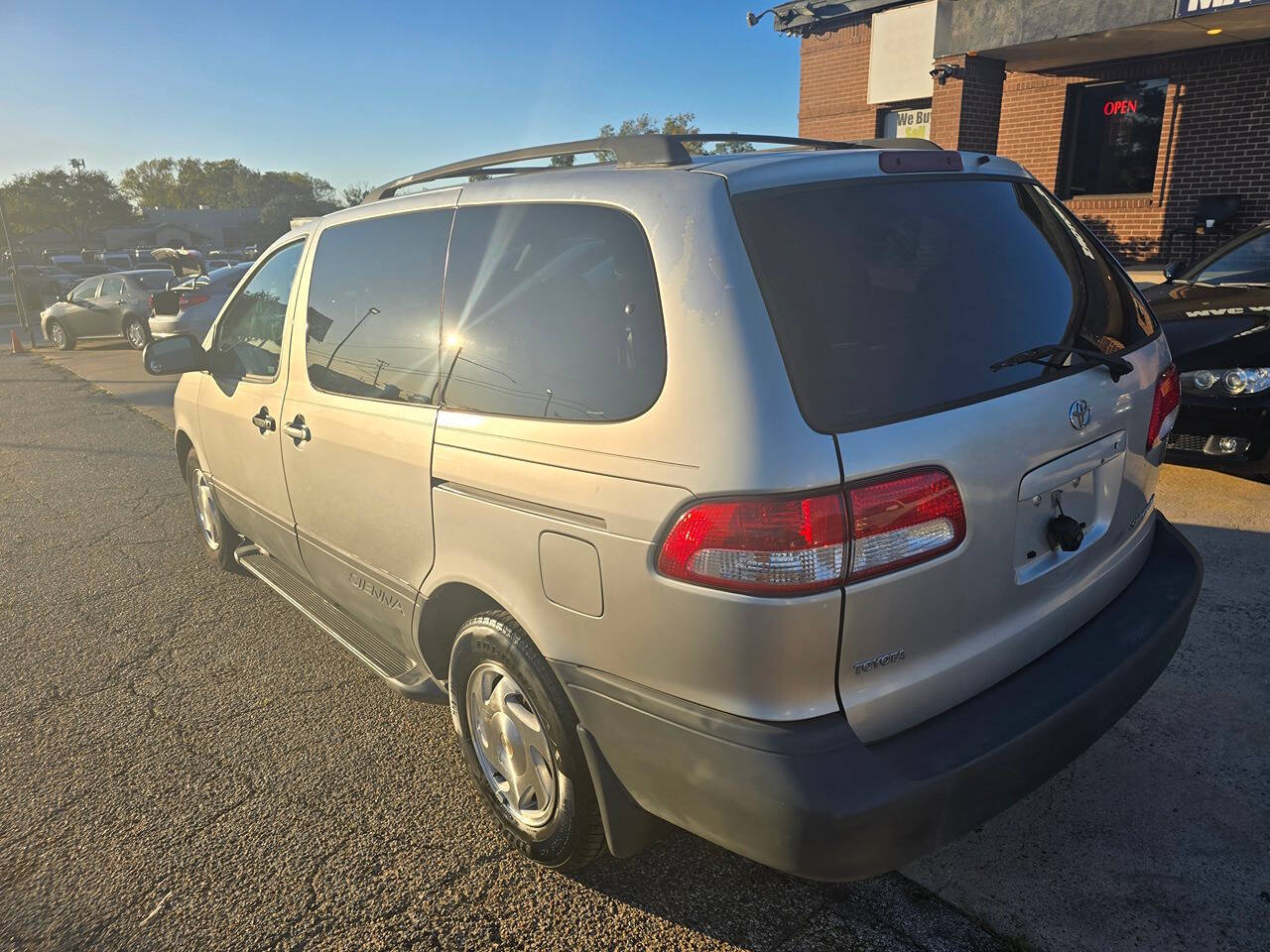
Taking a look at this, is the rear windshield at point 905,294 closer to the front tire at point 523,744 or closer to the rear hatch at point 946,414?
the rear hatch at point 946,414

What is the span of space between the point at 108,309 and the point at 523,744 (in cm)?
1828

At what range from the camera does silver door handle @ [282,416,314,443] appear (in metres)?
3.32

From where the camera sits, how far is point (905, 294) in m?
2.05

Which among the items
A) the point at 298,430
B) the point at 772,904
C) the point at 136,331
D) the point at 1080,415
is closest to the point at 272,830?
the point at 298,430

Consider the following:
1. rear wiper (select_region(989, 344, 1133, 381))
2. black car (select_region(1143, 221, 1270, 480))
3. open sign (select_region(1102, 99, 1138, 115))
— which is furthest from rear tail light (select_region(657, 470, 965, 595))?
open sign (select_region(1102, 99, 1138, 115))

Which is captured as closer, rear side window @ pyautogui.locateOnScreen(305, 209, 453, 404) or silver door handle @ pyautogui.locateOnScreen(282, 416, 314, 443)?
rear side window @ pyautogui.locateOnScreen(305, 209, 453, 404)

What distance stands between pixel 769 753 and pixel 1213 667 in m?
2.53

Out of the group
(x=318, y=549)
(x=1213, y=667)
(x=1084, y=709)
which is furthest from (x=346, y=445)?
(x=1213, y=667)

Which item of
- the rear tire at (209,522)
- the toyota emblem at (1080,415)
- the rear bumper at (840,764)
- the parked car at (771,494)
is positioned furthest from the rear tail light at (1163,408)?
the rear tire at (209,522)

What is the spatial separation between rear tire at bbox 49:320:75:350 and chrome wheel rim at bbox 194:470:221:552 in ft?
51.8

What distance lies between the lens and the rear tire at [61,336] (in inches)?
707

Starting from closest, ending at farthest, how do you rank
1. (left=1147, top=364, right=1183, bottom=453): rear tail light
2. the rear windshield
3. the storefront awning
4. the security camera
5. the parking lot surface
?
the rear windshield
the parking lot surface
(left=1147, top=364, right=1183, bottom=453): rear tail light
the storefront awning
the security camera

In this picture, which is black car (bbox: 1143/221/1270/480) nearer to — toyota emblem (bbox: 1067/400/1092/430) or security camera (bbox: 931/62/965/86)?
toyota emblem (bbox: 1067/400/1092/430)

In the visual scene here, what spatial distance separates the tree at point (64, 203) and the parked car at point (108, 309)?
8087 centimetres
